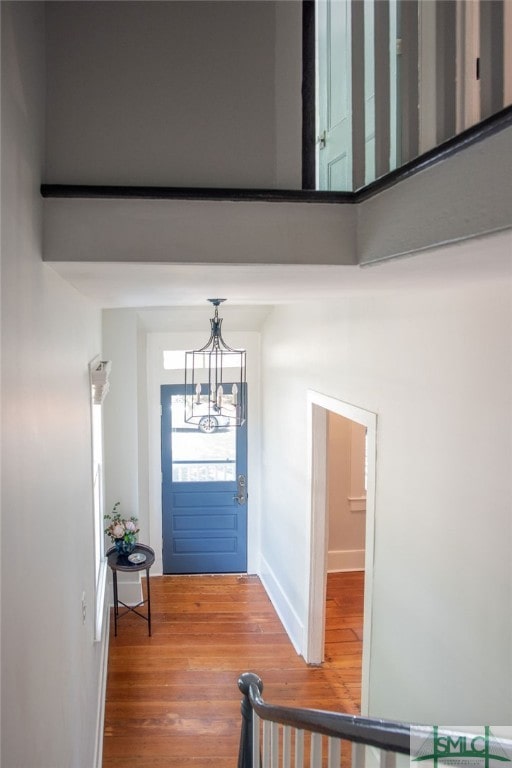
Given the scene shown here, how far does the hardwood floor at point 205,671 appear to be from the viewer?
3719mm

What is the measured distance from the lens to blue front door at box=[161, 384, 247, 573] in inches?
249

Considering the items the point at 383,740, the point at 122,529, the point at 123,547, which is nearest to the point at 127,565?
the point at 123,547

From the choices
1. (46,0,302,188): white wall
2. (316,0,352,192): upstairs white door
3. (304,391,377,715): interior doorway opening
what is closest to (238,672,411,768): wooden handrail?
(46,0,302,188): white wall

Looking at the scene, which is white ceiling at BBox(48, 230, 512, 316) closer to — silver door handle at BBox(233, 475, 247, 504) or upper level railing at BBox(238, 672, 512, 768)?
upper level railing at BBox(238, 672, 512, 768)

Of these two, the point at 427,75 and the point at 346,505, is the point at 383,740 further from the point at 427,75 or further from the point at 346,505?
the point at 346,505

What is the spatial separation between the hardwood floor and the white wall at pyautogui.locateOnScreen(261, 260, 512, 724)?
1120 mm

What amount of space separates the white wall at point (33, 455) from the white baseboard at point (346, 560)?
14.0 feet

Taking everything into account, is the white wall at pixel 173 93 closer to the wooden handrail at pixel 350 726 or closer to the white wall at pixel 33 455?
the white wall at pixel 33 455

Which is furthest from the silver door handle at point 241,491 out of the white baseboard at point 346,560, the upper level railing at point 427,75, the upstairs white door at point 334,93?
the upper level railing at point 427,75

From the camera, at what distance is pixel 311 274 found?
199 cm

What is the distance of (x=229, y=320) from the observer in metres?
5.97

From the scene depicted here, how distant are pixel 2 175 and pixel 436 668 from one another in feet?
7.90

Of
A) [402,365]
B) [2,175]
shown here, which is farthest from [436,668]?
[2,175]

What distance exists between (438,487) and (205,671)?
2.75 meters
